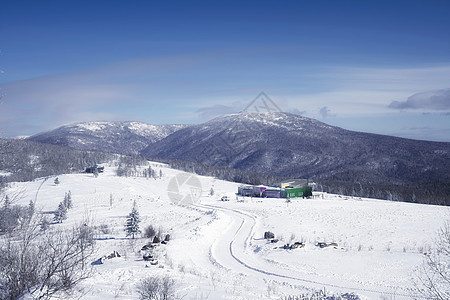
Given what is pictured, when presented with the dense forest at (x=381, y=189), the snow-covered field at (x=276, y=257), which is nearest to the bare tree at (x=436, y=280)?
the snow-covered field at (x=276, y=257)

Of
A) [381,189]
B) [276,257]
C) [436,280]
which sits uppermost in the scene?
[436,280]

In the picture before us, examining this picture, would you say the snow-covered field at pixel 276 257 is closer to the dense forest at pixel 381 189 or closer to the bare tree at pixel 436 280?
the bare tree at pixel 436 280

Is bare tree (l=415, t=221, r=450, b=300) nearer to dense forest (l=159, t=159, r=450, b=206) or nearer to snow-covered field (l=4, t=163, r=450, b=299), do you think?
snow-covered field (l=4, t=163, r=450, b=299)

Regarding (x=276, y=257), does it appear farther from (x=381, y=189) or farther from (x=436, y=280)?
(x=381, y=189)

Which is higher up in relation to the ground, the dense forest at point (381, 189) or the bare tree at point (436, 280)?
the bare tree at point (436, 280)

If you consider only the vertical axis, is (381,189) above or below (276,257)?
below

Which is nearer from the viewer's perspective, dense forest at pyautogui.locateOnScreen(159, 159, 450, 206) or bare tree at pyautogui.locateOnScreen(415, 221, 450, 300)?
bare tree at pyautogui.locateOnScreen(415, 221, 450, 300)

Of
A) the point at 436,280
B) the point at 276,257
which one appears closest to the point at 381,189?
the point at 276,257

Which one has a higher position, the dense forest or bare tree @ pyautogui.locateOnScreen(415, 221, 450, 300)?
bare tree @ pyautogui.locateOnScreen(415, 221, 450, 300)

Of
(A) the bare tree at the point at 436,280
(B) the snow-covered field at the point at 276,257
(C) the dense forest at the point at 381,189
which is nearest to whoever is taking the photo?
(A) the bare tree at the point at 436,280

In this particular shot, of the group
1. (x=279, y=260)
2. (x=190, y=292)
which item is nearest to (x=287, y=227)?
(x=279, y=260)

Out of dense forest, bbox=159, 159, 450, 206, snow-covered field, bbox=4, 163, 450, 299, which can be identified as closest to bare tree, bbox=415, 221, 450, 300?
snow-covered field, bbox=4, 163, 450, 299

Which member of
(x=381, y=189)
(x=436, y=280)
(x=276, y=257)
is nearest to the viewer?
(x=436, y=280)

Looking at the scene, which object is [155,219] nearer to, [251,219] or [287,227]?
[251,219]
